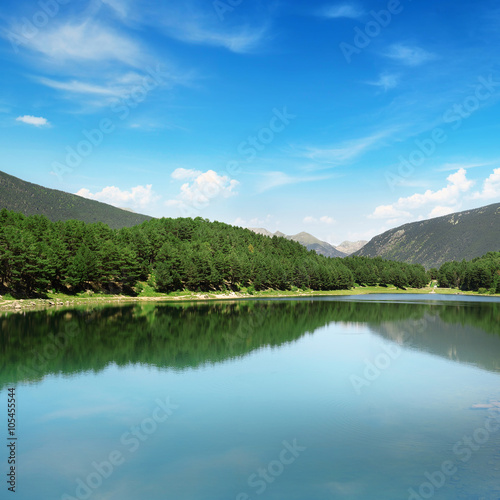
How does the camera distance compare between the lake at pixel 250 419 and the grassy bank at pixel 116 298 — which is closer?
the lake at pixel 250 419

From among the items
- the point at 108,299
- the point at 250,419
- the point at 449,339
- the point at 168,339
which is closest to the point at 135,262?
the point at 108,299

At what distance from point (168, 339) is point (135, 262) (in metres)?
69.9

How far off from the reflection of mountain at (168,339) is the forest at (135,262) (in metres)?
27.5

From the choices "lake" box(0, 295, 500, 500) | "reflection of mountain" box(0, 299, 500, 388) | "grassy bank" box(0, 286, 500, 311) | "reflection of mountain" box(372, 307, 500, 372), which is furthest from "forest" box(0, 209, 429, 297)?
"reflection of mountain" box(372, 307, 500, 372)

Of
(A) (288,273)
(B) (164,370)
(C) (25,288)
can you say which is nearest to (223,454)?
(B) (164,370)

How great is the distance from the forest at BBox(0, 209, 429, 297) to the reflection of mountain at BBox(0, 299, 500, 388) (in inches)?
1082

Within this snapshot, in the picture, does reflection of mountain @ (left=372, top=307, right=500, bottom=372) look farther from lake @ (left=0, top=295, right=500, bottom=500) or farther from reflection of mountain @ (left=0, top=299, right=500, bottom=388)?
lake @ (left=0, top=295, right=500, bottom=500)

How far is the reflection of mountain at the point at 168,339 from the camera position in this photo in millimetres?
31336

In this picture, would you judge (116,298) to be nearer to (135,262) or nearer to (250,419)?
(135,262)

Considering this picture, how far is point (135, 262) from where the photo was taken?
108 metres

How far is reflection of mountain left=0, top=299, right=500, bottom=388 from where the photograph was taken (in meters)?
31.3

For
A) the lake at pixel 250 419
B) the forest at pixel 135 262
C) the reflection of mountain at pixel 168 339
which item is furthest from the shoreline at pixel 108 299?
the lake at pixel 250 419

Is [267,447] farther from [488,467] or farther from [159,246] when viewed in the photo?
[159,246]

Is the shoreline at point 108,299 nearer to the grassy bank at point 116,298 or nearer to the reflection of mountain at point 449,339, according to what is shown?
the grassy bank at point 116,298
